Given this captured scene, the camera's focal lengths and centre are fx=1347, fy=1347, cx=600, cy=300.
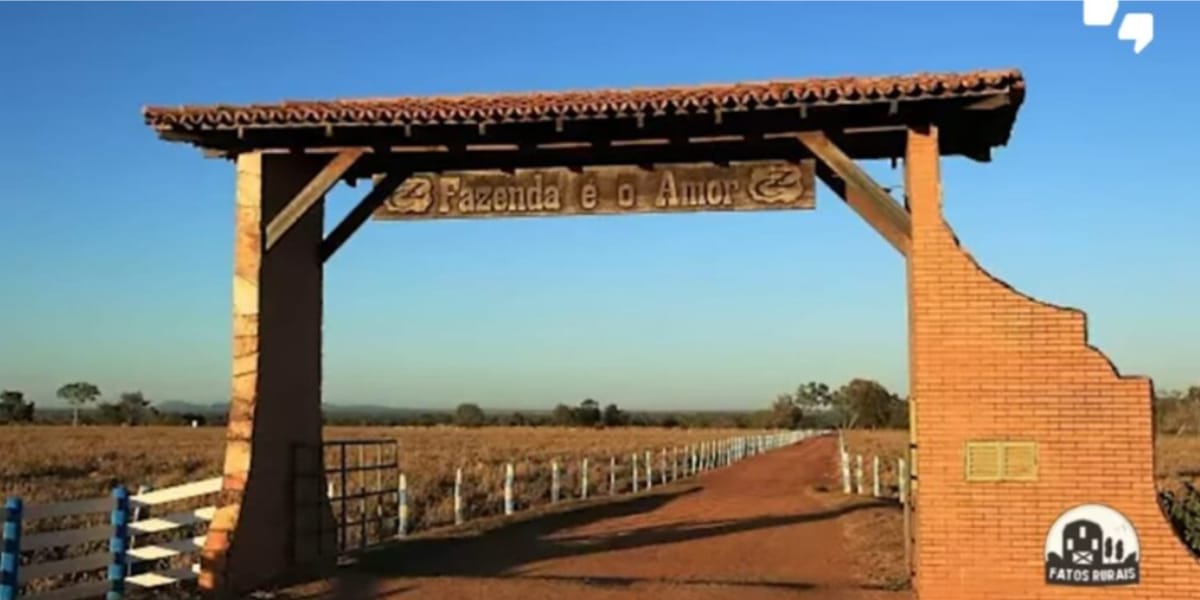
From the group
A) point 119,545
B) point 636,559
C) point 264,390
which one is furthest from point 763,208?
point 119,545

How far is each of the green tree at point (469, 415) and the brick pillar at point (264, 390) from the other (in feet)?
459

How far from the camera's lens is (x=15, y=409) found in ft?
431

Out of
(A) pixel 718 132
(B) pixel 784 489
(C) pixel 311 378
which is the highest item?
(A) pixel 718 132

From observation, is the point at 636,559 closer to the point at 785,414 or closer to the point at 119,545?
the point at 119,545

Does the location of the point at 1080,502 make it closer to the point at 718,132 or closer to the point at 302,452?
the point at 718,132

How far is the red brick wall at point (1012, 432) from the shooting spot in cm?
1180

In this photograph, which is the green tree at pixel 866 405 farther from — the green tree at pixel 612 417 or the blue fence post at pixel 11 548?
the blue fence post at pixel 11 548

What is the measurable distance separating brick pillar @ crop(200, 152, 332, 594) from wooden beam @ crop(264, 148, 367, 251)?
0.55ft

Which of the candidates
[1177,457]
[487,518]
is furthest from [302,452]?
[1177,457]

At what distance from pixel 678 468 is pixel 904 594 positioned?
29032 mm

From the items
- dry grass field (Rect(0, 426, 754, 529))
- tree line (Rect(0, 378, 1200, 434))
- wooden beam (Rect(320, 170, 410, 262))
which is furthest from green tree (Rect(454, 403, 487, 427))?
wooden beam (Rect(320, 170, 410, 262))

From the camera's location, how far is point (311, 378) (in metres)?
16.0

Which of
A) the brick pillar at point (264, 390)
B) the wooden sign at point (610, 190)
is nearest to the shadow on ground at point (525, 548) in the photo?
the brick pillar at point (264, 390)

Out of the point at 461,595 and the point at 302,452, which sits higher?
the point at 302,452
